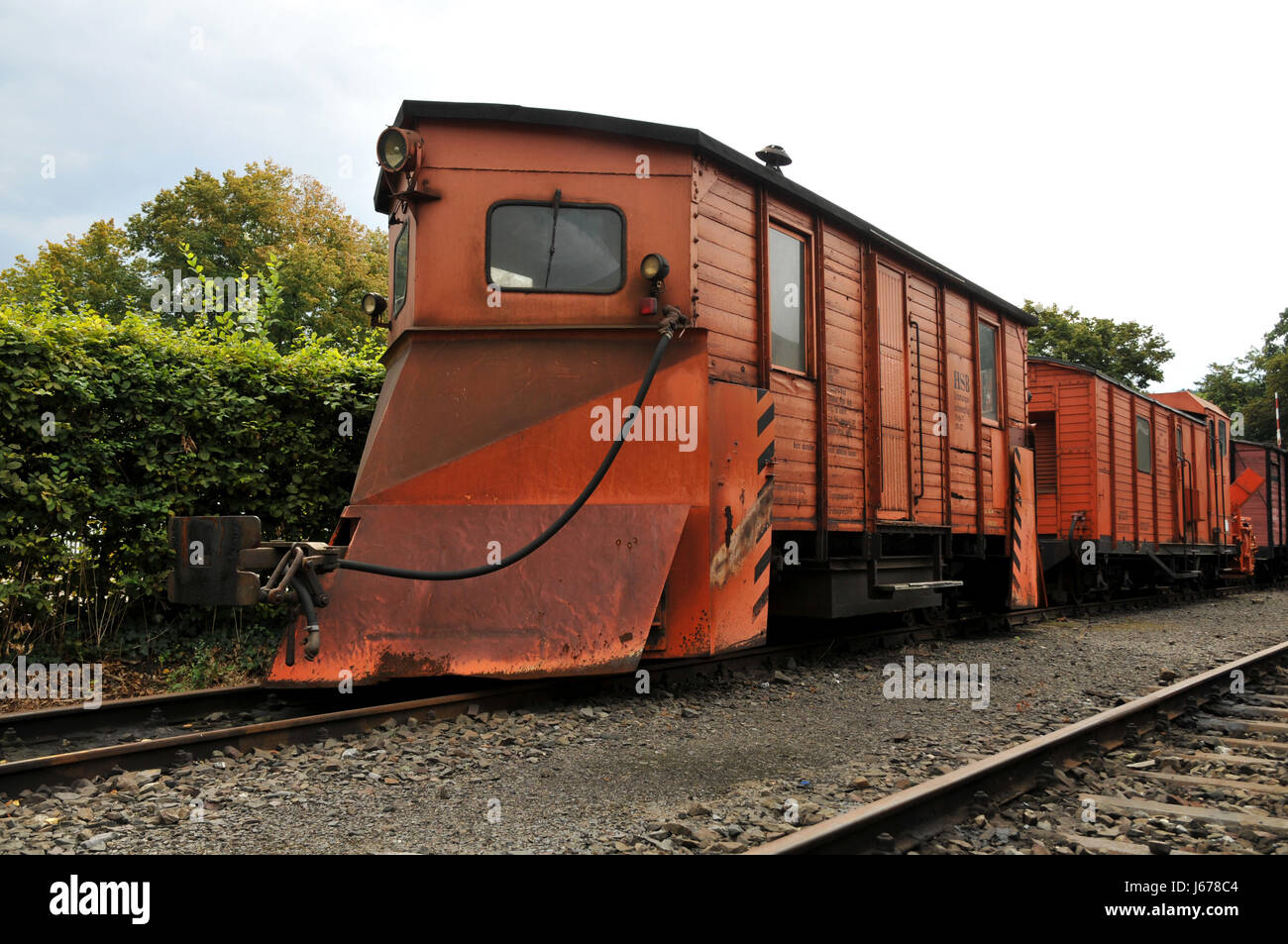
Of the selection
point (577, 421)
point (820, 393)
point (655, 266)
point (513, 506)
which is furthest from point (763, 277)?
point (513, 506)

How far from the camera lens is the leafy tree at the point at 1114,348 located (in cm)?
3662

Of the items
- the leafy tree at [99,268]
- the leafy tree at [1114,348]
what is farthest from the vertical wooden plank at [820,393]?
the leafy tree at [1114,348]

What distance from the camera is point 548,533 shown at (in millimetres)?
4703

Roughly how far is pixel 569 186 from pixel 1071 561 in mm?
10457

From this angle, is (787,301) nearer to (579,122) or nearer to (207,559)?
(579,122)

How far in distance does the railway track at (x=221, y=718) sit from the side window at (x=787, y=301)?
230 cm

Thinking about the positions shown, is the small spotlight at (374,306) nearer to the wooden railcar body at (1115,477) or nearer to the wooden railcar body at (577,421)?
the wooden railcar body at (577,421)

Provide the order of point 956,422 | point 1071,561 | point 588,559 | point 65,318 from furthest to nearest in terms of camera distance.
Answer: point 1071,561 < point 956,422 < point 65,318 < point 588,559
